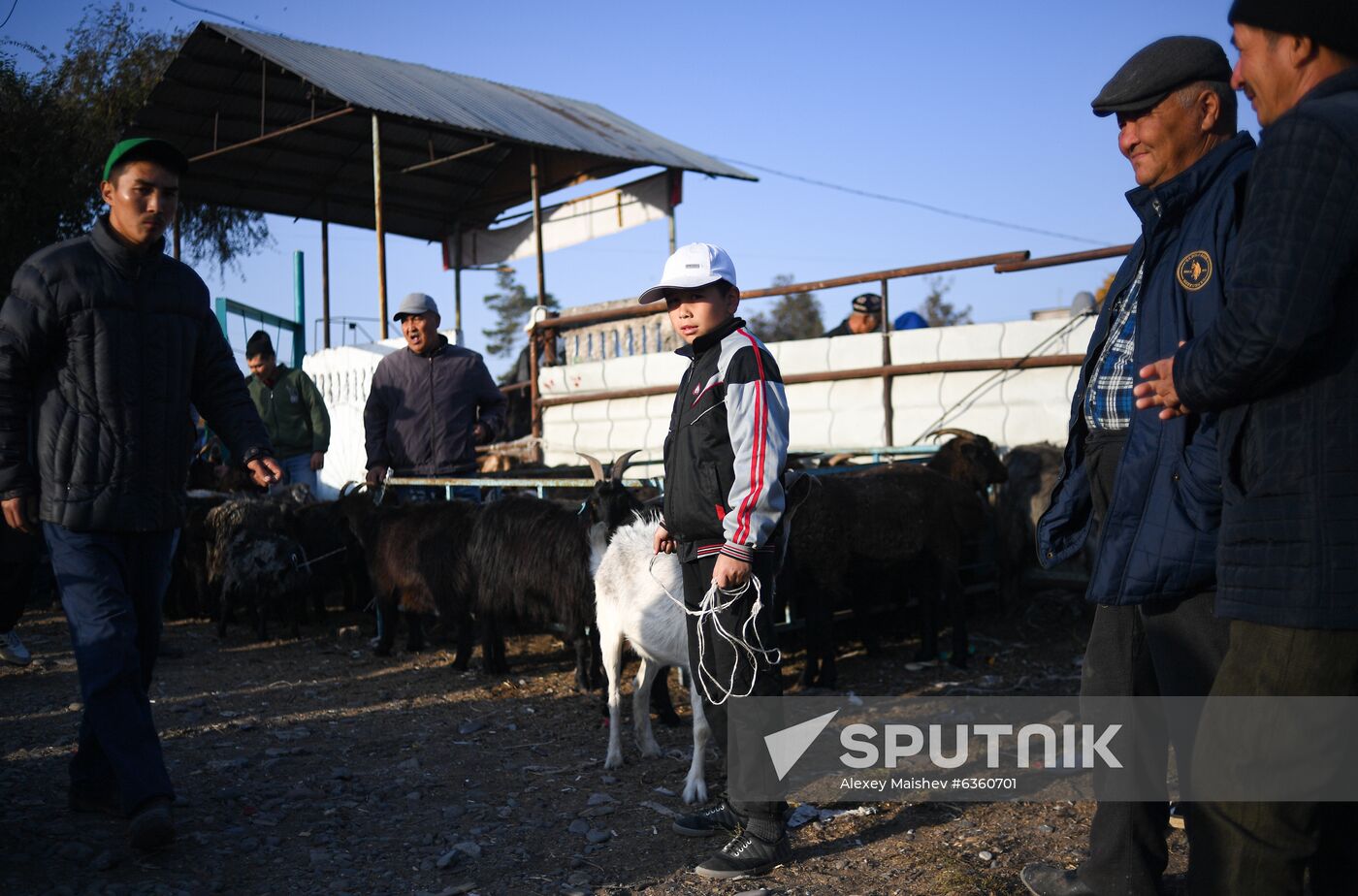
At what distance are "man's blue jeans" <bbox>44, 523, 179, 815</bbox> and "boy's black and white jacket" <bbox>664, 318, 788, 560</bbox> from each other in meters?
1.82

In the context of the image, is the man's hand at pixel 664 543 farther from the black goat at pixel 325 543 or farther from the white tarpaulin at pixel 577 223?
the white tarpaulin at pixel 577 223

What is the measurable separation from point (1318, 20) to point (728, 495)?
76.1 inches

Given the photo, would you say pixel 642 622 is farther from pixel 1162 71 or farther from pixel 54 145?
pixel 54 145

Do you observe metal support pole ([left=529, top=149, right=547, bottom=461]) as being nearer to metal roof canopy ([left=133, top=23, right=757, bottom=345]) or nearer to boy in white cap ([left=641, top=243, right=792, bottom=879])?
metal roof canopy ([left=133, top=23, right=757, bottom=345])

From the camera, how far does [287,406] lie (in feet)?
26.6

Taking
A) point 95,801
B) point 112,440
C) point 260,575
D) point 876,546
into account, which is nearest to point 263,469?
point 112,440

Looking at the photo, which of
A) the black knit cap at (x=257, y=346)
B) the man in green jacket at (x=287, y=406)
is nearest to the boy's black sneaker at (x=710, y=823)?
the man in green jacket at (x=287, y=406)

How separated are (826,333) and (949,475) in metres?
3.22

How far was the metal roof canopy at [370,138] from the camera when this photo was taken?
13.9 metres

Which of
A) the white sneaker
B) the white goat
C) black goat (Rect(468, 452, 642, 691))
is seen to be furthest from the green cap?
the white sneaker

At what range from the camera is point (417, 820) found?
384 centimetres

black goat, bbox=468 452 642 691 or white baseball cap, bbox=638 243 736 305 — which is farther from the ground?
white baseball cap, bbox=638 243 736 305

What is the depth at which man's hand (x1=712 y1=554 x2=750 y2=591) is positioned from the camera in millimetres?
3127

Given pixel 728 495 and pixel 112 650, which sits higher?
pixel 728 495
